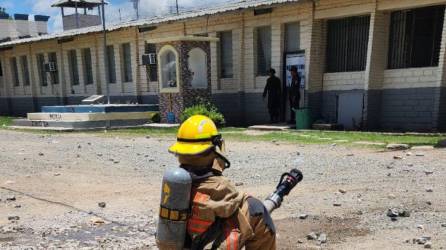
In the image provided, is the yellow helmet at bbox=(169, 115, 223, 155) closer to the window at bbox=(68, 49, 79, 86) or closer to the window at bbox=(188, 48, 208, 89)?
the window at bbox=(188, 48, 208, 89)

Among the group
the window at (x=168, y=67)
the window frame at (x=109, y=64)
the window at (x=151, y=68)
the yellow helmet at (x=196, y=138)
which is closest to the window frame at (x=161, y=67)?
the window at (x=168, y=67)

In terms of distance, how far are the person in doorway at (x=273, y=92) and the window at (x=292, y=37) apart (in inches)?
42.0

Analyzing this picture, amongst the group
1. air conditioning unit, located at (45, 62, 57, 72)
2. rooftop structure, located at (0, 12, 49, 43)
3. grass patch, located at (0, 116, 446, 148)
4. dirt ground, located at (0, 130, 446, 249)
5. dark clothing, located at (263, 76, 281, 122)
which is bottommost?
grass patch, located at (0, 116, 446, 148)

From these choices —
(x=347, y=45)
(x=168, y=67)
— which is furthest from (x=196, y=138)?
(x=168, y=67)

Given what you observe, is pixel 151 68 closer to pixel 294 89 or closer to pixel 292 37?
pixel 292 37

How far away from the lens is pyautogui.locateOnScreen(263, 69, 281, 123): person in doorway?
1627 cm

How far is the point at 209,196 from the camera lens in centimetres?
243

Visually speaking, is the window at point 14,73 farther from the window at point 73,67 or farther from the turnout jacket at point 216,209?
the turnout jacket at point 216,209

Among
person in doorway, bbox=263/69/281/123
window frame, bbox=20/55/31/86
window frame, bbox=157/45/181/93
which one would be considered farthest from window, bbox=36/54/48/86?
person in doorway, bbox=263/69/281/123

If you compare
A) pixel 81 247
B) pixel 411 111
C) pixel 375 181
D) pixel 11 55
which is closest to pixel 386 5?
pixel 411 111

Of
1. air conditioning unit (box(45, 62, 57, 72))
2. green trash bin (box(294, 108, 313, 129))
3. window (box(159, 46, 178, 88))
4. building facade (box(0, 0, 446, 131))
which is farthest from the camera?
air conditioning unit (box(45, 62, 57, 72))

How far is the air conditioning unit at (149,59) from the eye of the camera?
20234 mm

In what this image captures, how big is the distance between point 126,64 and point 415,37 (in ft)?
46.1

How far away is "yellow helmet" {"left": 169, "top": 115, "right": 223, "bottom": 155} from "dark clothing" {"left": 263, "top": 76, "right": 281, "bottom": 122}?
1391 centimetres
